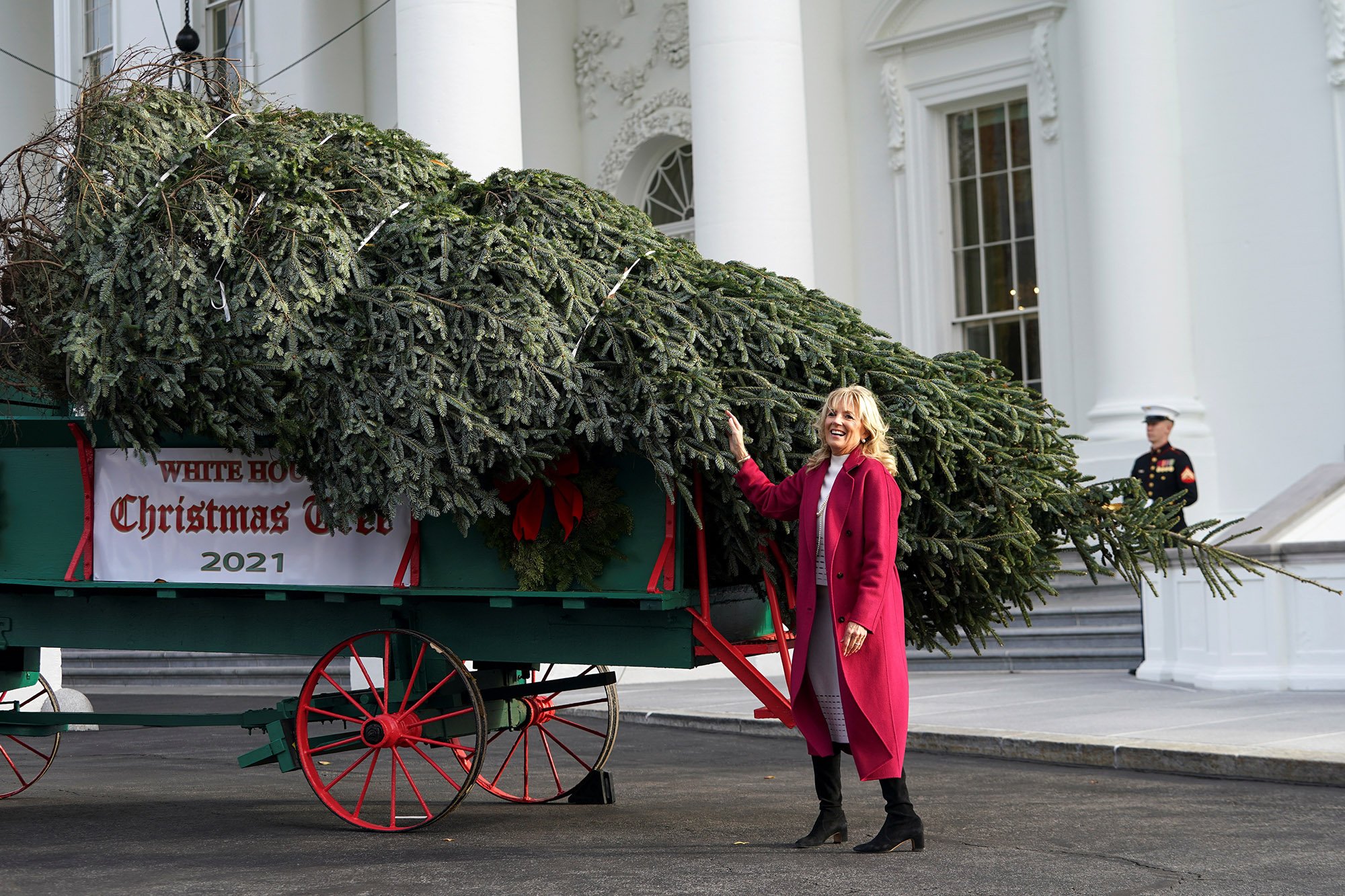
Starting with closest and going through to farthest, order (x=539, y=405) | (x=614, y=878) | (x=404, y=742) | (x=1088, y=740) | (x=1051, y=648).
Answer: (x=614, y=878) < (x=539, y=405) < (x=404, y=742) < (x=1088, y=740) < (x=1051, y=648)

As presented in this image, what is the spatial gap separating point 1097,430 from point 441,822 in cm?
969

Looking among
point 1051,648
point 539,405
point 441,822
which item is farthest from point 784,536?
point 1051,648

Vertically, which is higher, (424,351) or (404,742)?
(424,351)

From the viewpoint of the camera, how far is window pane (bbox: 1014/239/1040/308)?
669 inches

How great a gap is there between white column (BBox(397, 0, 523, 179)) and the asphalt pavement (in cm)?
667

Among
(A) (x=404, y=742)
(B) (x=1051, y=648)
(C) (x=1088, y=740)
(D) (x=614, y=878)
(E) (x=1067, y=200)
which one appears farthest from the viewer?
(E) (x=1067, y=200)

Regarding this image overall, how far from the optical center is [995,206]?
1725 cm

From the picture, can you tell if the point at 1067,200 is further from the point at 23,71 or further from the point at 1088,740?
the point at 23,71

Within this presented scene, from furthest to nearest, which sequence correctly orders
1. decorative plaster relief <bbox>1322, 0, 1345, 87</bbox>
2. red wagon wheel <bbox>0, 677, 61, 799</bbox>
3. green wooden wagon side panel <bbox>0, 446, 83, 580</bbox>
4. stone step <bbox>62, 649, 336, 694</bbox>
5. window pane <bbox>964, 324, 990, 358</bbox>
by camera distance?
window pane <bbox>964, 324, 990, 358</bbox>, stone step <bbox>62, 649, 336, 694</bbox>, decorative plaster relief <bbox>1322, 0, 1345, 87</bbox>, red wagon wheel <bbox>0, 677, 61, 799</bbox>, green wooden wagon side panel <bbox>0, 446, 83, 580</bbox>

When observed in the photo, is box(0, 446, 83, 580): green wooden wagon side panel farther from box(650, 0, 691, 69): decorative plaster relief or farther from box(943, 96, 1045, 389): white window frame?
box(650, 0, 691, 69): decorative plaster relief

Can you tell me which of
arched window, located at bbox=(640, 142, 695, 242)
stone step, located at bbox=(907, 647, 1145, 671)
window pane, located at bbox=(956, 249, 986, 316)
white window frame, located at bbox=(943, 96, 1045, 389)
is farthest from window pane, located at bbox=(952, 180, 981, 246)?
stone step, located at bbox=(907, 647, 1145, 671)

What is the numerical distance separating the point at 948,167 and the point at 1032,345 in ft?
7.14

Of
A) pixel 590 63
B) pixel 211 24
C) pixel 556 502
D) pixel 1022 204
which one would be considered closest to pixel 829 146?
pixel 1022 204

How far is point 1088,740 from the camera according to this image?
Result: 9047 mm
